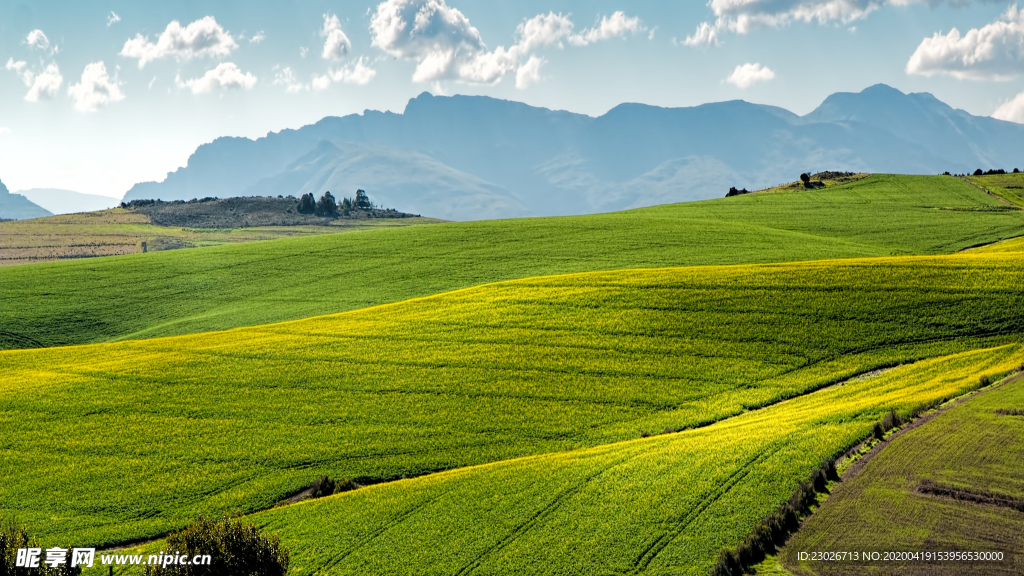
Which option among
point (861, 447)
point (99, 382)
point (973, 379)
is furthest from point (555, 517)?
point (99, 382)

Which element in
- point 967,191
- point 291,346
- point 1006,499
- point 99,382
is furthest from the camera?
point 967,191

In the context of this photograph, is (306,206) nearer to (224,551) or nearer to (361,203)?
(361,203)

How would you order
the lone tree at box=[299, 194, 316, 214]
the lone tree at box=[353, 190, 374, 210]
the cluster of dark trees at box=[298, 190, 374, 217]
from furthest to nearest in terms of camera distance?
the lone tree at box=[353, 190, 374, 210] → the cluster of dark trees at box=[298, 190, 374, 217] → the lone tree at box=[299, 194, 316, 214]

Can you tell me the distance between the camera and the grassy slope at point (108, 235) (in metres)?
104

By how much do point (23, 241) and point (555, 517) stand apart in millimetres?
124512

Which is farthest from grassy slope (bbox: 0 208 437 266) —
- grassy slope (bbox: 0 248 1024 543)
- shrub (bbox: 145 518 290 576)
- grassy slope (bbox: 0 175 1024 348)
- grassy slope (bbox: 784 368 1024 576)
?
grassy slope (bbox: 784 368 1024 576)

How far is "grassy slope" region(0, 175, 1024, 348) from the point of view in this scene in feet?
173

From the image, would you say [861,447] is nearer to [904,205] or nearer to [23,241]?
[904,205]

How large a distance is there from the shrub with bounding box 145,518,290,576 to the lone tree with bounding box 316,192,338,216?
159118mm

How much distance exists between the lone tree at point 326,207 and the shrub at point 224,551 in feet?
522

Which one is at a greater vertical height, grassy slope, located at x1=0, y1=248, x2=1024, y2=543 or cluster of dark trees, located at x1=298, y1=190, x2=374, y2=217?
cluster of dark trees, located at x1=298, y1=190, x2=374, y2=217

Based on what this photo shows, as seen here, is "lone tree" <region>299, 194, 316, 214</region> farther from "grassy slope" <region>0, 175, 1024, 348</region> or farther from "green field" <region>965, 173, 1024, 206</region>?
"green field" <region>965, 173, 1024, 206</region>

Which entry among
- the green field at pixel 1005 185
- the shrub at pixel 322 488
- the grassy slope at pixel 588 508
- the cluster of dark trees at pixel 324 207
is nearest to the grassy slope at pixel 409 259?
the green field at pixel 1005 185

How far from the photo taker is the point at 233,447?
2641 cm
